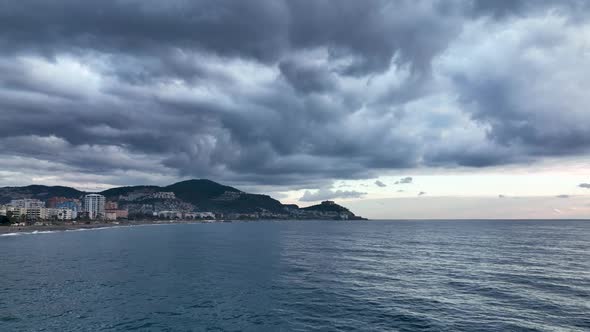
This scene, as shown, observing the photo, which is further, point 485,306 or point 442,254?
point 442,254

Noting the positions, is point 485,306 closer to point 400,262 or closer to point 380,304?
point 380,304

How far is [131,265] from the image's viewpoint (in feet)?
270

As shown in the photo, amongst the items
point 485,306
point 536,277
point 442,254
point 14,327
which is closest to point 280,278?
point 485,306

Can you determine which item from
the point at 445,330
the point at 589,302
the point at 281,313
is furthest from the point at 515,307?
the point at 281,313

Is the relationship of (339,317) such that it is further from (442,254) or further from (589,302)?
(442,254)

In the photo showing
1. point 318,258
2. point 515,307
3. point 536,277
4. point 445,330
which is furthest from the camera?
point 318,258

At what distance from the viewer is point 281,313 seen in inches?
1751

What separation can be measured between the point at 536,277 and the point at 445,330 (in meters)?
37.9

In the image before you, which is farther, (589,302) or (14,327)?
(589,302)

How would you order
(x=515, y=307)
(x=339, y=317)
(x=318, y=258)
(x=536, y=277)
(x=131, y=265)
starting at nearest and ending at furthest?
1. (x=339, y=317)
2. (x=515, y=307)
3. (x=536, y=277)
4. (x=131, y=265)
5. (x=318, y=258)

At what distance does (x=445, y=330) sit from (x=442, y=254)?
67707mm

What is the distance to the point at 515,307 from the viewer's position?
4609 cm

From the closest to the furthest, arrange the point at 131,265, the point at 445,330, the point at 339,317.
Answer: the point at 445,330 → the point at 339,317 → the point at 131,265

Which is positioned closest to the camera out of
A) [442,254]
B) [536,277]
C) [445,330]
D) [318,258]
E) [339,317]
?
[445,330]
